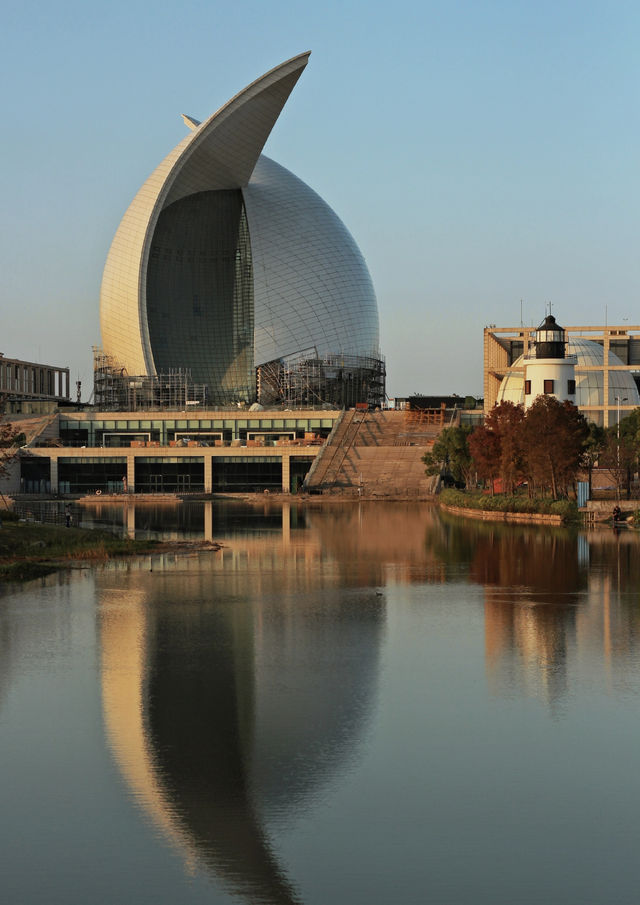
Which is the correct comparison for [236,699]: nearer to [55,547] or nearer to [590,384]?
[55,547]

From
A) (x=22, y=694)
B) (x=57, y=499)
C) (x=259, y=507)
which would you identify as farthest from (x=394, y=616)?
(x=57, y=499)

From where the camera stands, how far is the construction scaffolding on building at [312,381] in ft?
355

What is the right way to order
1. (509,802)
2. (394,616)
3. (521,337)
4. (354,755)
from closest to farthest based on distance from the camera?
(509,802), (354,755), (394,616), (521,337)

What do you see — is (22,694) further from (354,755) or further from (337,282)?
(337,282)

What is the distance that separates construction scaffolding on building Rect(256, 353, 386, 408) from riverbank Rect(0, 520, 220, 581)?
66406mm

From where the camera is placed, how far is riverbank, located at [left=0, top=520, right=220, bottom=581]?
2995cm

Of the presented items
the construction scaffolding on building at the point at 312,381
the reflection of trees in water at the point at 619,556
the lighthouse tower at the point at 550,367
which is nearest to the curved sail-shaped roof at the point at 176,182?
the construction scaffolding on building at the point at 312,381

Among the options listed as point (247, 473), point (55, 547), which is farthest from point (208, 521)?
point (247, 473)

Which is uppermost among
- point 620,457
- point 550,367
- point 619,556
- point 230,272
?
point 230,272

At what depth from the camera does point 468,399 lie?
114 m

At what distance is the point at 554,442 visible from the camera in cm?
5100

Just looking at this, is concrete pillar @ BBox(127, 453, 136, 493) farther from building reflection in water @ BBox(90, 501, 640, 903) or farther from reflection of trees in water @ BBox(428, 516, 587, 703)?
building reflection in water @ BBox(90, 501, 640, 903)

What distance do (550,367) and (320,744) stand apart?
5533 cm

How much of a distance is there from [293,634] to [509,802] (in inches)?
363
